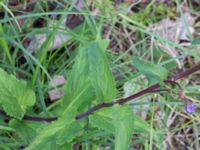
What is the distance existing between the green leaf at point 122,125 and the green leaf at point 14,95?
1.30 ft

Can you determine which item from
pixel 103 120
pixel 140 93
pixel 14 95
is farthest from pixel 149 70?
pixel 14 95

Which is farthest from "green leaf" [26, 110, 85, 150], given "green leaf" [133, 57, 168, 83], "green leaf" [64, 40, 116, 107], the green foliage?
"green leaf" [133, 57, 168, 83]

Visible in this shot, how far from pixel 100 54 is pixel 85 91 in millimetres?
281

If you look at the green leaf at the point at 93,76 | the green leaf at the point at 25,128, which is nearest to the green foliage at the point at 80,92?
the green leaf at the point at 93,76

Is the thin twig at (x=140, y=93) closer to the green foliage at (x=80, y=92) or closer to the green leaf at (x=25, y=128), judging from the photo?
the green foliage at (x=80, y=92)

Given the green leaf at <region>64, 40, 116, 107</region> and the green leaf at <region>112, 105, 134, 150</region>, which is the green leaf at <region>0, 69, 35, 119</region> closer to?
the green leaf at <region>64, 40, 116, 107</region>

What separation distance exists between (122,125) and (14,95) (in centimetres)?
44

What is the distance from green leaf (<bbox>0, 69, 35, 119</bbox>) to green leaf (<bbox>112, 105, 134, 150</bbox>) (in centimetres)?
40

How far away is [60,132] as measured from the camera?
1.10m

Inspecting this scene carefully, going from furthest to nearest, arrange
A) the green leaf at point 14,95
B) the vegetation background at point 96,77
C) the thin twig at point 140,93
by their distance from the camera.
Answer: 1. the green leaf at point 14,95
2. the vegetation background at point 96,77
3. the thin twig at point 140,93

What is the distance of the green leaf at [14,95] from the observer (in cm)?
122

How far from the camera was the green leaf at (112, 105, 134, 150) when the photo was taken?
94 cm

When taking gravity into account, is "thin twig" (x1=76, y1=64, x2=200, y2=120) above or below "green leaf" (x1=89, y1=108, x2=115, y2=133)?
above

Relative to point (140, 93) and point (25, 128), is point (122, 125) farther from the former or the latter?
point (25, 128)
